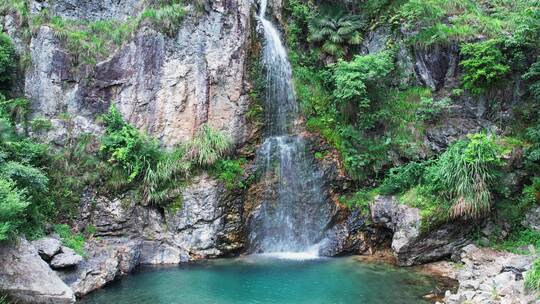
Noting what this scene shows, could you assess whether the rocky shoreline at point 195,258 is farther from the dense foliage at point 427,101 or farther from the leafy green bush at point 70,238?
the dense foliage at point 427,101

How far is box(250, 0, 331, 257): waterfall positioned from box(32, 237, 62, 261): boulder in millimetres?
5221

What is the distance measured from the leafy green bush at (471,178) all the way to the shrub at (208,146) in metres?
6.23

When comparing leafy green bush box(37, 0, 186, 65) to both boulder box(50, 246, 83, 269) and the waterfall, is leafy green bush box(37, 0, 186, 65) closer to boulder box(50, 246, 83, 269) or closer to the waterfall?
the waterfall

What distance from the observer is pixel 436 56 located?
13461 mm

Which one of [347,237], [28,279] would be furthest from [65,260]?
[347,237]

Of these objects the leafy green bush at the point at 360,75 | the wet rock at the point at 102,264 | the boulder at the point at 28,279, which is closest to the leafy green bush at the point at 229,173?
the wet rock at the point at 102,264

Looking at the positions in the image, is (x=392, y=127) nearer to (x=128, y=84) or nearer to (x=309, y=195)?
(x=309, y=195)

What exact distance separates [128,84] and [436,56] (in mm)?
10072

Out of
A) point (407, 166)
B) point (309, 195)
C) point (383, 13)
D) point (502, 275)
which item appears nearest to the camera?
point (502, 275)

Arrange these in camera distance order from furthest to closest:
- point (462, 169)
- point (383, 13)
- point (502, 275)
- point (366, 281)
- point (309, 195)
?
point (383, 13), point (309, 195), point (462, 169), point (366, 281), point (502, 275)

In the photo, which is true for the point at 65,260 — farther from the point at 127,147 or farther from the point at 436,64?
the point at 436,64

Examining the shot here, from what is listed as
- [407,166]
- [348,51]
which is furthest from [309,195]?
[348,51]

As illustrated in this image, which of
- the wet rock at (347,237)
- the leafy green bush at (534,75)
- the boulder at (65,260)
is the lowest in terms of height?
the wet rock at (347,237)

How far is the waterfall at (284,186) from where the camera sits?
40.7 feet
